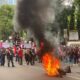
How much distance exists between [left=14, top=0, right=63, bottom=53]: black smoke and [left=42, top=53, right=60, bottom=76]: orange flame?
16.9 inches

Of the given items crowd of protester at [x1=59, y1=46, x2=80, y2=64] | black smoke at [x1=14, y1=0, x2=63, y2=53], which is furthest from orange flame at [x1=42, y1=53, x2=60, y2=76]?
crowd of protester at [x1=59, y1=46, x2=80, y2=64]

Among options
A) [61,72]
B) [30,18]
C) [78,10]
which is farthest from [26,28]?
[78,10]

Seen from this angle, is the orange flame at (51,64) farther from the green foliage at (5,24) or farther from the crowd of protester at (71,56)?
the green foliage at (5,24)

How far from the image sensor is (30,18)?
26094 mm

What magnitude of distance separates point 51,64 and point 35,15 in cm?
302

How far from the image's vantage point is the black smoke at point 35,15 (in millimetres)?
25828

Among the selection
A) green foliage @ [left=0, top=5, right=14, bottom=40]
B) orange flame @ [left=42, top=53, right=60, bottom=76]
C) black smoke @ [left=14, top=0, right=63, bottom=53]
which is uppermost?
green foliage @ [left=0, top=5, right=14, bottom=40]

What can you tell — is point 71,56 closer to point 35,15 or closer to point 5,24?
point 35,15

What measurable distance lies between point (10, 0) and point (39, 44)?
404 feet

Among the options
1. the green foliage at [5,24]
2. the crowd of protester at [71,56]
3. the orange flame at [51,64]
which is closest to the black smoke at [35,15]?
the orange flame at [51,64]

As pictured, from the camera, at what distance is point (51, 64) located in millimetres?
25953

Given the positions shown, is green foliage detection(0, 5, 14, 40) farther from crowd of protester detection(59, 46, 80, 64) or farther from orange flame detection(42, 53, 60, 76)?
orange flame detection(42, 53, 60, 76)

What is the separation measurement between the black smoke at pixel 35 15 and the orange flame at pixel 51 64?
1.41ft

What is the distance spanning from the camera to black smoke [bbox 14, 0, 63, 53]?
84.7ft
